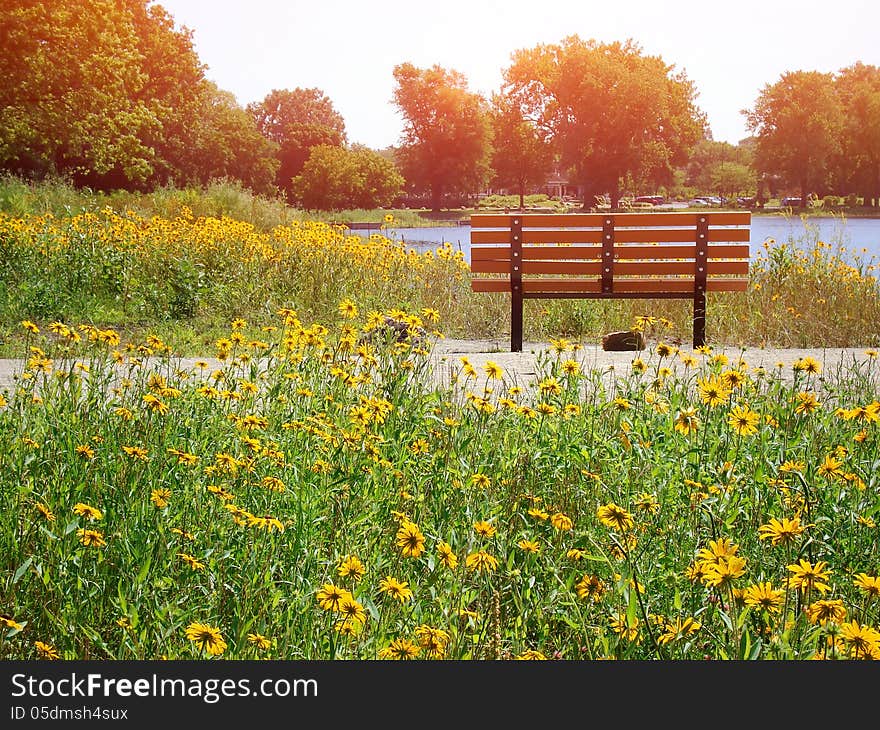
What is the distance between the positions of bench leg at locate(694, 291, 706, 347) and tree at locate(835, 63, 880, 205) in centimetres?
4016

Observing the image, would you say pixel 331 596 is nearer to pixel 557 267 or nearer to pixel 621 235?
pixel 557 267

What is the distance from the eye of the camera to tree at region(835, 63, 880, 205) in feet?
150

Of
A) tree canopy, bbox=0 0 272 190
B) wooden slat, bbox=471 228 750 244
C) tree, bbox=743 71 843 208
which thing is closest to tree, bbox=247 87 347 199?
tree canopy, bbox=0 0 272 190

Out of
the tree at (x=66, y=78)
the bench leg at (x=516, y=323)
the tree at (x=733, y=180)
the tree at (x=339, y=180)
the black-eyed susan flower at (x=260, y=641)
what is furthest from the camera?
the tree at (x=733, y=180)

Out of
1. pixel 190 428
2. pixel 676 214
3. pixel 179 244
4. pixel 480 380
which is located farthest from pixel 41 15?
pixel 190 428

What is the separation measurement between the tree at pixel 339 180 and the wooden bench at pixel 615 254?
2970cm

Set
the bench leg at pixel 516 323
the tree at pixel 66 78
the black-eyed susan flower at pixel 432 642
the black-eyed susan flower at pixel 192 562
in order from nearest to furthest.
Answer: the black-eyed susan flower at pixel 432 642
the black-eyed susan flower at pixel 192 562
the bench leg at pixel 516 323
the tree at pixel 66 78

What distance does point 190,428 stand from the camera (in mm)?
3953

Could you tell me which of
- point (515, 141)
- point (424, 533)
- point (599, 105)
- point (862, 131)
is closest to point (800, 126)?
point (862, 131)

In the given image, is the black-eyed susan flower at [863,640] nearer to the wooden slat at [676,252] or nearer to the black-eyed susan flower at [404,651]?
the black-eyed susan flower at [404,651]

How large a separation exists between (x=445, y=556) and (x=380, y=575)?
77 centimetres

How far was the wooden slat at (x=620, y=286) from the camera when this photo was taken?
9.56m

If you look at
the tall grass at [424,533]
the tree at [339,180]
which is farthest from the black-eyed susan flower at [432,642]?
the tree at [339,180]

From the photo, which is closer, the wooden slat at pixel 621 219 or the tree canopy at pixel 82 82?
the wooden slat at pixel 621 219
